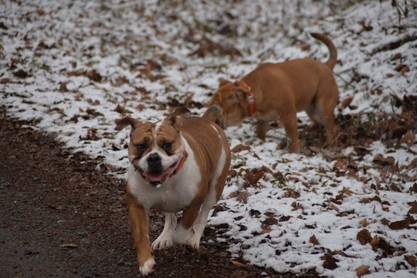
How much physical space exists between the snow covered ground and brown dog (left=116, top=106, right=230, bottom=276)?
2.17 ft

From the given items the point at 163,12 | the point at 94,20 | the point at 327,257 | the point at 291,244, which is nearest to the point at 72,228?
the point at 291,244

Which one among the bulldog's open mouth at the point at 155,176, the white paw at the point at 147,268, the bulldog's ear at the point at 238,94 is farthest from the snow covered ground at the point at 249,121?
the bulldog's open mouth at the point at 155,176

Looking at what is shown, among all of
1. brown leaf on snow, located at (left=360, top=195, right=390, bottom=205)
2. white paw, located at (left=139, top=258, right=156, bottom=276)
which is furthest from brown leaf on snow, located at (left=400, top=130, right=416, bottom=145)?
white paw, located at (left=139, top=258, right=156, bottom=276)

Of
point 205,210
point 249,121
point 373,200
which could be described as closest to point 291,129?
point 249,121

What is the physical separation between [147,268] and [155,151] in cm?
92

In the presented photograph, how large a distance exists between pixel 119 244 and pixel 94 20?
10.8 metres

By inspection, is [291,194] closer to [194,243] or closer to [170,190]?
[194,243]

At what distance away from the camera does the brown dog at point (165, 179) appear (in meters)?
3.87

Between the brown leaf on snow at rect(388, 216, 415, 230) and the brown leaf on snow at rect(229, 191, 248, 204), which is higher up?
the brown leaf on snow at rect(388, 216, 415, 230)

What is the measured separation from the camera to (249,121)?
988 centimetres

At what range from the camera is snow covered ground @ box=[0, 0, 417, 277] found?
4875mm

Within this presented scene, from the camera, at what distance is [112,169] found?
21.1ft

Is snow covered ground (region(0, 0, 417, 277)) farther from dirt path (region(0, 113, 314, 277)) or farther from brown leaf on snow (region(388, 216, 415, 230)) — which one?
dirt path (region(0, 113, 314, 277))

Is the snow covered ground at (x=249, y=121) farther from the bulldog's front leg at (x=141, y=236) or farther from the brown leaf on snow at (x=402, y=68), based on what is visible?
the bulldog's front leg at (x=141, y=236)
